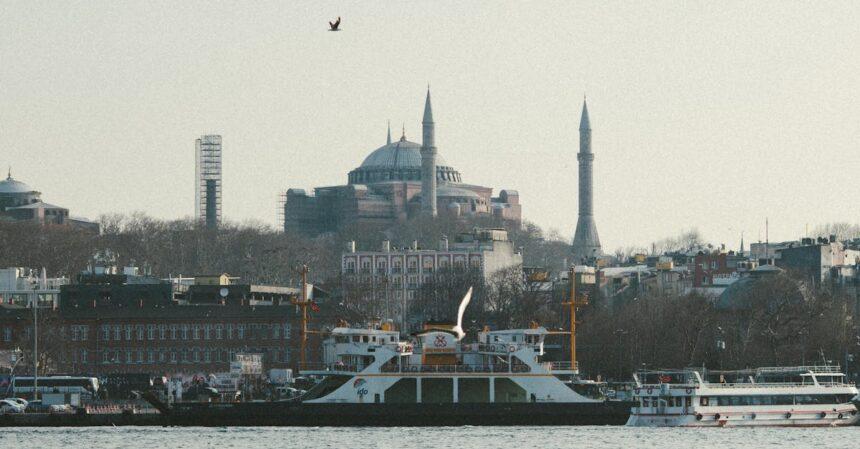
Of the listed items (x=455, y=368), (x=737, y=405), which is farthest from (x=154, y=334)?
(x=737, y=405)

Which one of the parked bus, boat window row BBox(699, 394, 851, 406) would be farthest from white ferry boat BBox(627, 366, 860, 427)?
the parked bus

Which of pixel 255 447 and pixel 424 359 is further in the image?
pixel 424 359

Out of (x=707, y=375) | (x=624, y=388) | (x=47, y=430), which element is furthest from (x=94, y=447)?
(x=707, y=375)

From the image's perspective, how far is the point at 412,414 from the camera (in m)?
106

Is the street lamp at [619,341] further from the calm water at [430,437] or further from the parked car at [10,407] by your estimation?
the parked car at [10,407]

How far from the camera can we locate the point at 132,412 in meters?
113

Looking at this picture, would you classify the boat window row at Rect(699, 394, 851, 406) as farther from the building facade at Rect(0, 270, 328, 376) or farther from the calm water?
the building facade at Rect(0, 270, 328, 376)

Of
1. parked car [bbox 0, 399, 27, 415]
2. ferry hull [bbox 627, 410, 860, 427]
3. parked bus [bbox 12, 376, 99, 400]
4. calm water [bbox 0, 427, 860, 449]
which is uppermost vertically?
parked bus [bbox 12, 376, 99, 400]

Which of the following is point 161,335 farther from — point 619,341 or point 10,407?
point 10,407

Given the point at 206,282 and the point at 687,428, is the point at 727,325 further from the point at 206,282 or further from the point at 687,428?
the point at 687,428

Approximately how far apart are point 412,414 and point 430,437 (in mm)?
5261

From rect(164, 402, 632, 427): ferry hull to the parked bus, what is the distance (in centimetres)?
2041

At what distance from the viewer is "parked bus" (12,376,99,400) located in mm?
126000

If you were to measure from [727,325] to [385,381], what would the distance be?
166 feet
